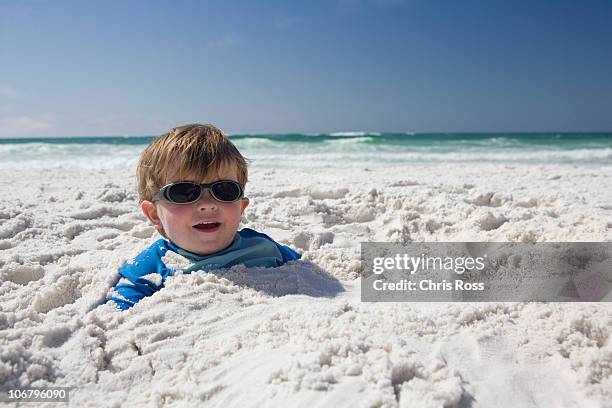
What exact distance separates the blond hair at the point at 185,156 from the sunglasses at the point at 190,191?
5 cm

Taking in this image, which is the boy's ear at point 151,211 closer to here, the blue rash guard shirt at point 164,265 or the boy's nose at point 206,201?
the blue rash guard shirt at point 164,265

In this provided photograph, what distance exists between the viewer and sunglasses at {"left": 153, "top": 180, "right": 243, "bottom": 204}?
2.05 metres

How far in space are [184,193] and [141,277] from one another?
1.41 feet

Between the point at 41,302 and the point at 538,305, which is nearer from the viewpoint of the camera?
the point at 538,305

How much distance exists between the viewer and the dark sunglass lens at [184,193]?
6.72 feet

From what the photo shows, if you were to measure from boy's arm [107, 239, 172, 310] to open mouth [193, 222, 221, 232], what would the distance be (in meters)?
0.21

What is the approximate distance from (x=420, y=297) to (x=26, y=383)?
5.29ft

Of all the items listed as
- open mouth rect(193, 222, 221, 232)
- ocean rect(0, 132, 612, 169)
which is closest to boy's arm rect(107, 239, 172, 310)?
open mouth rect(193, 222, 221, 232)

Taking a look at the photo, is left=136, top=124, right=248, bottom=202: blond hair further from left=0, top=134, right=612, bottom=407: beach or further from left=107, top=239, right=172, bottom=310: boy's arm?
left=0, top=134, right=612, bottom=407: beach

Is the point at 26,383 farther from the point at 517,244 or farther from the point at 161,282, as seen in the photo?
the point at 517,244

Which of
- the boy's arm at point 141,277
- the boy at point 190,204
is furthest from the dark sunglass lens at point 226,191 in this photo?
the boy's arm at point 141,277

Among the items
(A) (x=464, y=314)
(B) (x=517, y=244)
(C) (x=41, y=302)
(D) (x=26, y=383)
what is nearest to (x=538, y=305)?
(A) (x=464, y=314)

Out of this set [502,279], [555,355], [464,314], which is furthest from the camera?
[502,279]

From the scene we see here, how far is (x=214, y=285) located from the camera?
1.96m
